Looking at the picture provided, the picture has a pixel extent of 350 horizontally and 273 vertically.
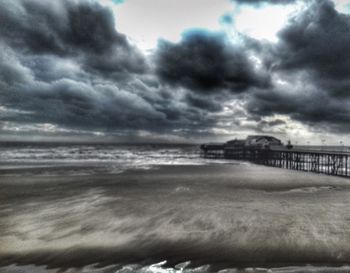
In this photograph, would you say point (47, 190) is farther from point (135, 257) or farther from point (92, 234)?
point (135, 257)

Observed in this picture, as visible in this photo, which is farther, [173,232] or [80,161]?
[80,161]

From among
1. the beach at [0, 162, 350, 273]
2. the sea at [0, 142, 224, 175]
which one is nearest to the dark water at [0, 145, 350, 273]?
the beach at [0, 162, 350, 273]

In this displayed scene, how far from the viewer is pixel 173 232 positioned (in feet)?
26.0

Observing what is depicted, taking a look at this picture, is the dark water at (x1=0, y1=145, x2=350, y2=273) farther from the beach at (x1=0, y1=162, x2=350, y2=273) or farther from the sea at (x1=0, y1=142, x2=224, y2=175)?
the sea at (x1=0, y1=142, x2=224, y2=175)

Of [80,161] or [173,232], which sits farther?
[80,161]

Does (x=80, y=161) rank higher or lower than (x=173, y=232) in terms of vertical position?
lower

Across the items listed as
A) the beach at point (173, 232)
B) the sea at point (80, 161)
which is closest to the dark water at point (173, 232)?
the beach at point (173, 232)

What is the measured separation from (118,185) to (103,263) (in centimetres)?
1147

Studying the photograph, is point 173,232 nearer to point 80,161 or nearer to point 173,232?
point 173,232

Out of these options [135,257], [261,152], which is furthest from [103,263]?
[261,152]

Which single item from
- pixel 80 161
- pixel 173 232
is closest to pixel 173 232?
pixel 173 232

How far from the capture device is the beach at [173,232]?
5852 mm

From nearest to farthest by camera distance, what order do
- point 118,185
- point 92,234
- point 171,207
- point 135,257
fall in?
point 135,257, point 92,234, point 171,207, point 118,185

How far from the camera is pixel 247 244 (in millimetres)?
7020
